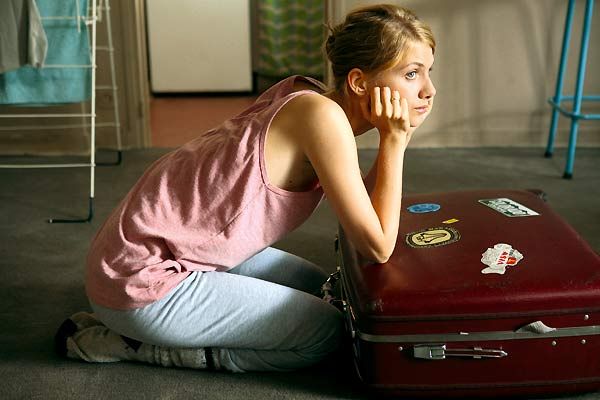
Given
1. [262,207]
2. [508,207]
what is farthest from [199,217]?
[508,207]

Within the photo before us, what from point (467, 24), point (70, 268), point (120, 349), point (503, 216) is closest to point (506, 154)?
point (467, 24)

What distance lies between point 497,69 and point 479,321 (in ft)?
6.97

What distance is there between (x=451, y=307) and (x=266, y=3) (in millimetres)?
3464

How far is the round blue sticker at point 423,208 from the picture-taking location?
1581mm

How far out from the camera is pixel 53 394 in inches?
52.9

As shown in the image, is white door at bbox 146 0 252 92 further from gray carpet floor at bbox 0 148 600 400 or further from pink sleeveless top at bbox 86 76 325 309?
pink sleeveless top at bbox 86 76 325 309

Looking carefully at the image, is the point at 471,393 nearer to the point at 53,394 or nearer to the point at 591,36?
the point at 53,394

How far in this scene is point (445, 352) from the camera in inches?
48.3

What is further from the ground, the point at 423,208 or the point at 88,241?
the point at 423,208

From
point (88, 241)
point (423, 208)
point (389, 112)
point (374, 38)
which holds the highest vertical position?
point (374, 38)

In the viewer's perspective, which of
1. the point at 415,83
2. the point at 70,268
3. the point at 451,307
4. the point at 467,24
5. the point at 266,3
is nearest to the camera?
the point at 451,307

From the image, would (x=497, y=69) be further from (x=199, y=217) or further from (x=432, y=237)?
(x=199, y=217)

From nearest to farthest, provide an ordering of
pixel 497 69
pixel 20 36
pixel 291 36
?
pixel 20 36, pixel 497 69, pixel 291 36

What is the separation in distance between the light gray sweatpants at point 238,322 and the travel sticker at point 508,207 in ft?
1.38
